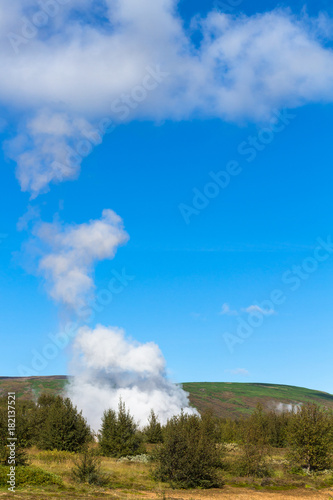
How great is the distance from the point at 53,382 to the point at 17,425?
146 m

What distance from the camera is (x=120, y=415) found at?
4519 centimetres

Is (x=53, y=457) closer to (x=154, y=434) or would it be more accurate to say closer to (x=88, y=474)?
(x=88, y=474)

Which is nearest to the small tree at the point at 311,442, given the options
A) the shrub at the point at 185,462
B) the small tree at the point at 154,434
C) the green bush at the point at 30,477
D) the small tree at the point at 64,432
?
the shrub at the point at 185,462

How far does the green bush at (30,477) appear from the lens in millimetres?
20531

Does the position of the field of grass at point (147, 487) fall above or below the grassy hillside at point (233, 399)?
above

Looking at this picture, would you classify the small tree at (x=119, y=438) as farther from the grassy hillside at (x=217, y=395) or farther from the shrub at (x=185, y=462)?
the grassy hillside at (x=217, y=395)

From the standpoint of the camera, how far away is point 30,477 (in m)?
21.2

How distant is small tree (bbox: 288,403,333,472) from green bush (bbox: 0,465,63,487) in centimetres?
2093

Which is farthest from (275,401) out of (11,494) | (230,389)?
(11,494)

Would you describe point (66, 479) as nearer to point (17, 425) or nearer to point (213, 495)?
point (213, 495)

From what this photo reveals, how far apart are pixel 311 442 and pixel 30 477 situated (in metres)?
23.1

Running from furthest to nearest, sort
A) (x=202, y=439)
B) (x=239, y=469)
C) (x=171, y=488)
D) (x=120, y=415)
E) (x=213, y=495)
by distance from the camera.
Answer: (x=120, y=415)
(x=239, y=469)
(x=202, y=439)
(x=171, y=488)
(x=213, y=495)

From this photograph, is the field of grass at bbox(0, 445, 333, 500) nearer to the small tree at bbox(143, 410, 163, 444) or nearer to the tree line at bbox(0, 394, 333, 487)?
the tree line at bbox(0, 394, 333, 487)

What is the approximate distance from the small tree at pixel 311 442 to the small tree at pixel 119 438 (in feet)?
58.3
